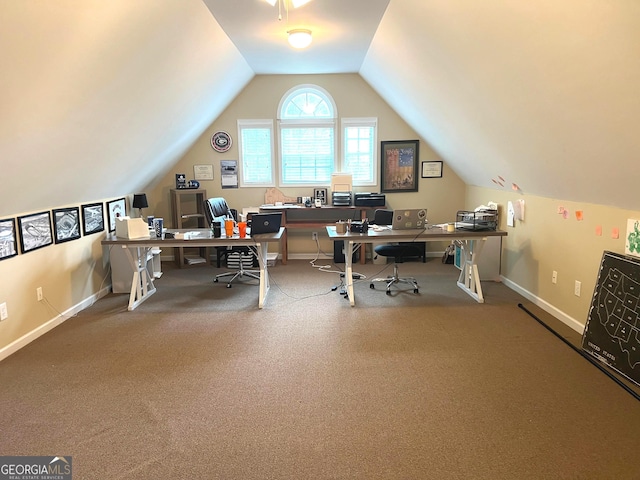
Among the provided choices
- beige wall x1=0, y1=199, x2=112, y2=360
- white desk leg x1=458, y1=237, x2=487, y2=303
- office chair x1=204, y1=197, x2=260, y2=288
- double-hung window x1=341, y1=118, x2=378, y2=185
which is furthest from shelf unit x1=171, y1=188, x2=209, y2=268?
white desk leg x1=458, y1=237, x2=487, y2=303

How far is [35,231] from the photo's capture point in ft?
12.0

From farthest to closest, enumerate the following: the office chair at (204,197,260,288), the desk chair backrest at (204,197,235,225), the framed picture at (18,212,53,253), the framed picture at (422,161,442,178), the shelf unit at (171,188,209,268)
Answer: the framed picture at (422,161,442,178)
the shelf unit at (171,188,209,268)
the desk chair backrest at (204,197,235,225)
the office chair at (204,197,260,288)
the framed picture at (18,212,53,253)

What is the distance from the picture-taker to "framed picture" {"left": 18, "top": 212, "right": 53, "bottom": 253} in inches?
138

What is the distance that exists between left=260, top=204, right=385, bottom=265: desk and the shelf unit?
3.30 feet

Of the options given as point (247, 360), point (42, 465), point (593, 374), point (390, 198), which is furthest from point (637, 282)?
point (390, 198)

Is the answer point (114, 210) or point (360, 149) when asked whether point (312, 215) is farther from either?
point (114, 210)

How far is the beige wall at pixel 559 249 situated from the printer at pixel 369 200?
5.56ft

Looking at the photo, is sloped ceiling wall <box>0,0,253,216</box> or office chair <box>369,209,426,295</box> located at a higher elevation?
sloped ceiling wall <box>0,0,253,216</box>

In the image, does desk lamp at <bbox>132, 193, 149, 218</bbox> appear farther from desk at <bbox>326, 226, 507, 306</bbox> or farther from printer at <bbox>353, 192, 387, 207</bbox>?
printer at <bbox>353, 192, 387, 207</bbox>

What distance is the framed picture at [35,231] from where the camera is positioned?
11.5ft

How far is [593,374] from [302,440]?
6.69 ft

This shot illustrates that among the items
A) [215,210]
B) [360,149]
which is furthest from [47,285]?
[360,149]

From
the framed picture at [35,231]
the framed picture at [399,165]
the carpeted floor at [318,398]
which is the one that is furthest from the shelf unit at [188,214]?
the framed picture at [399,165]

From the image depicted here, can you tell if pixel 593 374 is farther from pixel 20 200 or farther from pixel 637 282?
pixel 20 200
